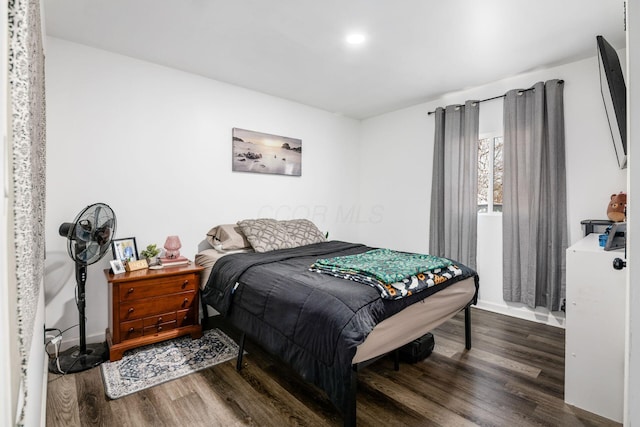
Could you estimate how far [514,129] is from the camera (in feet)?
10.7

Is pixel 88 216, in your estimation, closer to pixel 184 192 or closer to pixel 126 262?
pixel 126 262

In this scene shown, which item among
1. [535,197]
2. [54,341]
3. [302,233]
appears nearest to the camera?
[54,341]

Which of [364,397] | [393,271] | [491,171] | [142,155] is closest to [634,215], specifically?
[393,271]

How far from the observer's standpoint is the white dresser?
5.78 feet

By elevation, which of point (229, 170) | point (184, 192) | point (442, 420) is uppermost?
point (229, 170)

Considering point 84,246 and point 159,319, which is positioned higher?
point 84,246

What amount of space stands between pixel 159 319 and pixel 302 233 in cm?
163

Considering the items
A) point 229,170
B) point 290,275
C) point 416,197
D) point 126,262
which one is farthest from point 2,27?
point 416,197

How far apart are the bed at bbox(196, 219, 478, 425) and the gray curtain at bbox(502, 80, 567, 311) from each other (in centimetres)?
104

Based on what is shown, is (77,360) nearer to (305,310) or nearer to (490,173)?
(305,310)

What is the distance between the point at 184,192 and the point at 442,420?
114 inches

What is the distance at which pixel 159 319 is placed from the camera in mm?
2521

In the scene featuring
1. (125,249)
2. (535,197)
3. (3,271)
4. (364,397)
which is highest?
(535,197)

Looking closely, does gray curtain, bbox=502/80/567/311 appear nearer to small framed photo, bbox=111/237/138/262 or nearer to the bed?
the bed
